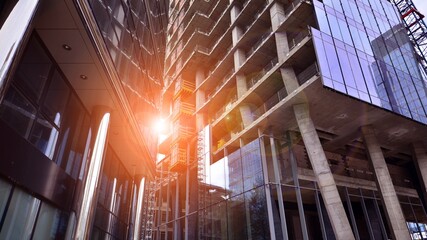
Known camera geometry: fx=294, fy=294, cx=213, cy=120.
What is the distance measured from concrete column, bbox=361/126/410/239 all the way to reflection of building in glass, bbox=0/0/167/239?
1889 cm

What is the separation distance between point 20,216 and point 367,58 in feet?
85.6

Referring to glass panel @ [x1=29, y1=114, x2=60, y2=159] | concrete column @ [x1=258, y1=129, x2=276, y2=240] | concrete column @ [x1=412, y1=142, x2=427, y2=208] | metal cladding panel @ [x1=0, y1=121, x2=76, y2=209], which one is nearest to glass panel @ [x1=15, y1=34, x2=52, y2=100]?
glass panel @ [x1=29, y1=114, x2=60, y2=159]

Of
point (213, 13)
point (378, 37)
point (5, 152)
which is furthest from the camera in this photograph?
point (213, 13)

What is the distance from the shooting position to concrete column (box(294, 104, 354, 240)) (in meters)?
18.5

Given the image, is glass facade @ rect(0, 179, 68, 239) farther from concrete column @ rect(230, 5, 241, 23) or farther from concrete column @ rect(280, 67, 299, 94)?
concrete column @ rect(230, 5, 241, 23)

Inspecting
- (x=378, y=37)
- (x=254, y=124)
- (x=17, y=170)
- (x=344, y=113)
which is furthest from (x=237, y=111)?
(x=17, y=170)

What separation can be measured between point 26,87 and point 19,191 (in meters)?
2.70

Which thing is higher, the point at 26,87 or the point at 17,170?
the point at 26,87

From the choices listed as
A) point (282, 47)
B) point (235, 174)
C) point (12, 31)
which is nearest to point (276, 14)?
point (282, 47)

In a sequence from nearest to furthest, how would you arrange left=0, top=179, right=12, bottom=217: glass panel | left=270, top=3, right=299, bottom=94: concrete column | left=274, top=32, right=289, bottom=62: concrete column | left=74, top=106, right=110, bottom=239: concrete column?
left=0, top=179, right=12, bottom=217: glass panel → left=74, top=106, right=110, bottom=239: concrete column → left=270, top=3, right=299, bottom=94: concrete column → left=274, top=32, right=289, bottom=62: concrete column

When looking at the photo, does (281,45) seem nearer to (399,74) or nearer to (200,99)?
(399,74)

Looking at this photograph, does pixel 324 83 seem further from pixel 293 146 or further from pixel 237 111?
pixel 237 111

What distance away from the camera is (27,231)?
764 cm

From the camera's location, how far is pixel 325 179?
65.8 ft
